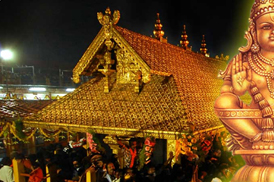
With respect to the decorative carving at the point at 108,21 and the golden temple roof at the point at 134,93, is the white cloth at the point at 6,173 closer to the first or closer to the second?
the golden temple roof at the point at 134,93

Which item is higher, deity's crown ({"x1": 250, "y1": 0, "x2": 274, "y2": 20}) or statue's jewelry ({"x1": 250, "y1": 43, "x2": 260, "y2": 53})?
deity's crown ({"x1": 250, "y1": 0, "x2": 274, "y2": 20})

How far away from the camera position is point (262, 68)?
2865 mm

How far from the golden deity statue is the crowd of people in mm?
549

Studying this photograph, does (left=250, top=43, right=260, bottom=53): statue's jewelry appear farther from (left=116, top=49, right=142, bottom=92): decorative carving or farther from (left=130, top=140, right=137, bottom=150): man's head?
(left=130, top=140, right=137, bottom=150): man's head

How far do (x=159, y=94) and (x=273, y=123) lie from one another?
6.78 feet

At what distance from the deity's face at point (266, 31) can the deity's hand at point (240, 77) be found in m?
0.29

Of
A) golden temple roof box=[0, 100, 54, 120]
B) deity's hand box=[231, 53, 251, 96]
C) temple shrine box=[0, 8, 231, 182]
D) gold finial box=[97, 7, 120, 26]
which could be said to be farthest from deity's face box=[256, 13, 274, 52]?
golden temple roof box=[0, 100, 54, 120]

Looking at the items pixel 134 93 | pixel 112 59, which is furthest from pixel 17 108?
pixel 134 93

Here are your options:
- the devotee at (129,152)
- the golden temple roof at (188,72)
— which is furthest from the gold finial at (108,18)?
the devotee at (129,152)

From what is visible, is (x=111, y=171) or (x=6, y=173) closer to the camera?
(x=111, y=171)

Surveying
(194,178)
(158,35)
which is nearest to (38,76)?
(158,35)

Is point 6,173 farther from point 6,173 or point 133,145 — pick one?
point 133,145

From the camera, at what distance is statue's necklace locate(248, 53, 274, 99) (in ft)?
9.30

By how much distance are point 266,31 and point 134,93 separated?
8.69ft
